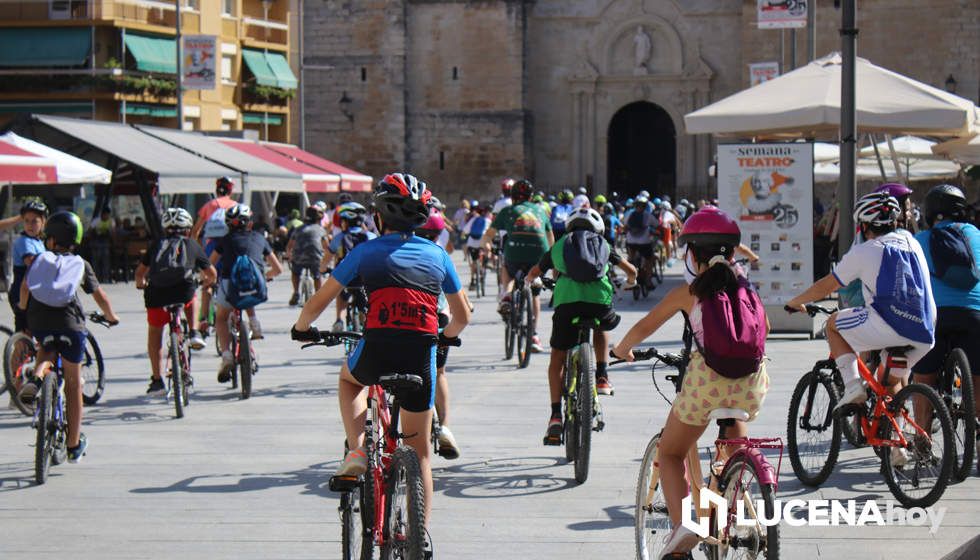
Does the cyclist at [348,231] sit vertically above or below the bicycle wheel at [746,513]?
above

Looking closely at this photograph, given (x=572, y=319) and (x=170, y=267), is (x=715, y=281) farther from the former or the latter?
(x=170, y=267)

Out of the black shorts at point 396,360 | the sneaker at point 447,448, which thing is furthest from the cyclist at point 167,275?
the black shorts at point 396,360

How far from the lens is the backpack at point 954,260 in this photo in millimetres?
8562

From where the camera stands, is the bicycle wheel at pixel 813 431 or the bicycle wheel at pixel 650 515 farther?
the bicycle wheel at pixel 813 431

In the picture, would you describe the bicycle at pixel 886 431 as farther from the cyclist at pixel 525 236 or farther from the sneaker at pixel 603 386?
the cyclist at pixel 525 236

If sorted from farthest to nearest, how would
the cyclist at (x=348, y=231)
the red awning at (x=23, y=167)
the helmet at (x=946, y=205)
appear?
the red awning at (x=23, y=167)
the cyclist at (x=348, y=231)
the helmet at (x=946, y=205)

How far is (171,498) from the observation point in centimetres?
820

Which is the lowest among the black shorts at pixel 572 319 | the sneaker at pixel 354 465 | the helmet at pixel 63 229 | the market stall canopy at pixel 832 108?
the sneaker at pixel 354 465

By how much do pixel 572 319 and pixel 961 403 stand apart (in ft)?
7.21

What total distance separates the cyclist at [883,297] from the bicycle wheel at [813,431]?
325mm

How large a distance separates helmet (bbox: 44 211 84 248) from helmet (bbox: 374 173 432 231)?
12.4 feet

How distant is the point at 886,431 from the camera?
789 cm

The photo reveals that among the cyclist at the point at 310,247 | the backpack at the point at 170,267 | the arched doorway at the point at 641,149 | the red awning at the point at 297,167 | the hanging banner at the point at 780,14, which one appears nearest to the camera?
the backpack at the point at 170,267

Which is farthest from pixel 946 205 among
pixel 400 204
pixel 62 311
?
pixel 62 311
